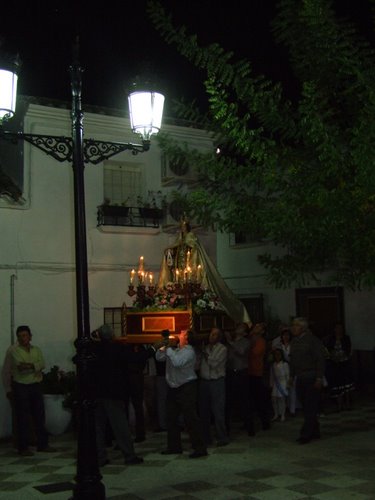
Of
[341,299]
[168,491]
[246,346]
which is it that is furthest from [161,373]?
[341,299]

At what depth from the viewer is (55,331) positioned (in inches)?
514

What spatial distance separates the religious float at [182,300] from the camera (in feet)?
38.2

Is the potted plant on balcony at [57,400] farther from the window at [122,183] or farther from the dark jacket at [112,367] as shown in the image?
the window at [122,183]

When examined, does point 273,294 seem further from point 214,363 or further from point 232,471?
point 232,471

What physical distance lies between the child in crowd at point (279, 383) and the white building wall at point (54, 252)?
3.32 m

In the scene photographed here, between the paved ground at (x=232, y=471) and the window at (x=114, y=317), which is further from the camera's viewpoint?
the window at (x=114, y=317)

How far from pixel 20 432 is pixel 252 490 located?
168 inches

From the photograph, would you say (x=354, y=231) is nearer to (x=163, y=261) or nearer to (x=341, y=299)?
(x=163, y=261)

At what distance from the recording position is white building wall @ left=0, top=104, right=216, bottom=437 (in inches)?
500

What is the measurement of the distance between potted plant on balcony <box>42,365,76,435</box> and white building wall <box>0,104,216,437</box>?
76 cm

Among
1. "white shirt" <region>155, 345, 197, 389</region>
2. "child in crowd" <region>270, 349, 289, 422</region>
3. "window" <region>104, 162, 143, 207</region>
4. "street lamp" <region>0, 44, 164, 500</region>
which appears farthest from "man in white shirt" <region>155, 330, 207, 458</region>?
"window" <region>104, 162, 143, 207</region>

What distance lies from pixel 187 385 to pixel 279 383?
11.7 ft

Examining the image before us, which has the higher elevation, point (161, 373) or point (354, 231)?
point (354, 231)

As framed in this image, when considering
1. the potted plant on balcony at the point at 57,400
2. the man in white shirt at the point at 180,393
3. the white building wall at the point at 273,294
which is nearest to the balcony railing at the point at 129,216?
the potted plant on balcony at the point at 57,400
